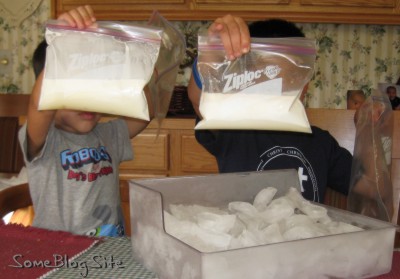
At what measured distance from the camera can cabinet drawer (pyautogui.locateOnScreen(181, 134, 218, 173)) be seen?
1.88 metres

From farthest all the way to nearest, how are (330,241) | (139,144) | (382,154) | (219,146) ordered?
(139,144) → (219,146) → (382,154) → (330,241)

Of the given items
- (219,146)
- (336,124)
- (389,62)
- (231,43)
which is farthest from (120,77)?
(389,62)

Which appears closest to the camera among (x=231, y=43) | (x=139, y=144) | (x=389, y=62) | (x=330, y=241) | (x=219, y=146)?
(x=330, y=241)

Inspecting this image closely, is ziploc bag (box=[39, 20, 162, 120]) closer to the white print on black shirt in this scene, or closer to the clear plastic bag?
the clear plastic bag

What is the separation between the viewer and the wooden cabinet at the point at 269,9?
1.89m

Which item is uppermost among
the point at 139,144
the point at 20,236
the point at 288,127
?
the point at 288,127

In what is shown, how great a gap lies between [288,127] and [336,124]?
531 millimetres

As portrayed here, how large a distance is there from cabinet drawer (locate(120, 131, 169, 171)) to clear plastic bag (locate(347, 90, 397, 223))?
4.10 ft

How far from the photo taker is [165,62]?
626 millimetres

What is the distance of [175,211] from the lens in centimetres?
52

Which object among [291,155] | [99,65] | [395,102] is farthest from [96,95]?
[395,102]

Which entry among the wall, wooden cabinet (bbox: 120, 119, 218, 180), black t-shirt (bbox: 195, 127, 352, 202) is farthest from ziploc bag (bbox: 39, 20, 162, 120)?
the wall

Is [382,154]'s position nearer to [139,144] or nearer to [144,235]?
[144,235]

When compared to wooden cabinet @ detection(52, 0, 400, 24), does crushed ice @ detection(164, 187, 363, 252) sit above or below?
below
